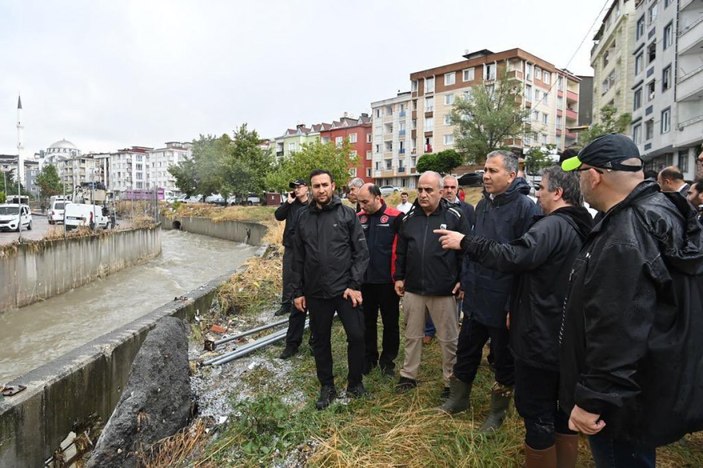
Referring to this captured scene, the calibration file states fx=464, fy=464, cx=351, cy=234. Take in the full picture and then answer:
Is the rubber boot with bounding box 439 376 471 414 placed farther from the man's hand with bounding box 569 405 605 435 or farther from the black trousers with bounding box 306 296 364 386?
the man's hand with bounding box 569 405 605 435

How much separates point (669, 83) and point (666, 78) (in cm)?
84

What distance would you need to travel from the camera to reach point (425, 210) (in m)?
3.97

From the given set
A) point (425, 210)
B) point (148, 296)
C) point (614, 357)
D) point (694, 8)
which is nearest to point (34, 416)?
point (425, 210)

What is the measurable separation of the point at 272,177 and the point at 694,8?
28.5 meters

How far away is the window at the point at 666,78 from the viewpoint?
26.7 metres

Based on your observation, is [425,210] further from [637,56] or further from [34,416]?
[637,56]

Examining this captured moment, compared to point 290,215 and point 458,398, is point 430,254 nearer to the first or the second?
point 458,398

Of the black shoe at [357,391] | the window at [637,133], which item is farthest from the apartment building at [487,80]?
the black shoe at [357,391]

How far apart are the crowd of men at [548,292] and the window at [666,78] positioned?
27.7 m

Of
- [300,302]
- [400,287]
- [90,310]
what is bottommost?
[90,310]

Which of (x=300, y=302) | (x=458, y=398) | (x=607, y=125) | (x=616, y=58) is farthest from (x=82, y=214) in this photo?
(x=616, y=58)

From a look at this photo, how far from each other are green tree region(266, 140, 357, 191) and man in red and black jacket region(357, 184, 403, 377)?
2832 centimetres

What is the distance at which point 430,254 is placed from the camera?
3840 mm

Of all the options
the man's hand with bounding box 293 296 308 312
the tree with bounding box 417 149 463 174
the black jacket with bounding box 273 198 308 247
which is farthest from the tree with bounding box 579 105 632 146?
the man's hand with bounding box 293 296 308 312
